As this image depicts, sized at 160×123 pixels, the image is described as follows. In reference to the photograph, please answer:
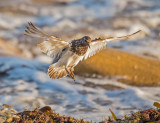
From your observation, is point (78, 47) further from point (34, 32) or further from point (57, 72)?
point (34, 32)

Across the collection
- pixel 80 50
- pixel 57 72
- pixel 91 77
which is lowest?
pixel 57 72

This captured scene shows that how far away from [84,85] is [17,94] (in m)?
1.67

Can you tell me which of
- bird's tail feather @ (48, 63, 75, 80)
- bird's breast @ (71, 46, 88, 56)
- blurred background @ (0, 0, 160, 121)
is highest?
blurred background @ (0, 0, 160, 121)

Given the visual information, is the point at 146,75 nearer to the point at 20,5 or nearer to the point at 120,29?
the point at 120,29

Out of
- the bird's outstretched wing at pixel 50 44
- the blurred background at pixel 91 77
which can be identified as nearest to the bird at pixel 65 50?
the bird's outstretched wing at pixel 50 44

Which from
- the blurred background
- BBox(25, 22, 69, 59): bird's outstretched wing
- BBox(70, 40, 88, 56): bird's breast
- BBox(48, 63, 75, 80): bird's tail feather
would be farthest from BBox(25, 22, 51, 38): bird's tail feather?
BBox(48, 63, 75, 80): bird's tail feather

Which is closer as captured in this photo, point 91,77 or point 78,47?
point 78,47

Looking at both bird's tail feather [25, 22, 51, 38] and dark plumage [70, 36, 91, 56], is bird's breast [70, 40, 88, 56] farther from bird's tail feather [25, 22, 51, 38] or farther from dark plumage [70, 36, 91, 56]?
bird's tail feather [25, 22, 51, 38]

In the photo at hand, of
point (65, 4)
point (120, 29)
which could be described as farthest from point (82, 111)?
point (65, 4)

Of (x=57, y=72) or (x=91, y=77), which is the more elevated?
(x=91, y=77)

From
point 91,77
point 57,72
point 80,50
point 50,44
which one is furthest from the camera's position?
point 91,77

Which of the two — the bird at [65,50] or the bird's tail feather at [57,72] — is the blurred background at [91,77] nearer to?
the bird at [65,50]

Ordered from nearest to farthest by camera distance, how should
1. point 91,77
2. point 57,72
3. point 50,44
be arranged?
point 50,44
point 57,72
point 91,77

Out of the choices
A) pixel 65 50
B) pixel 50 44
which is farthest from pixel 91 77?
pixel 50 44
